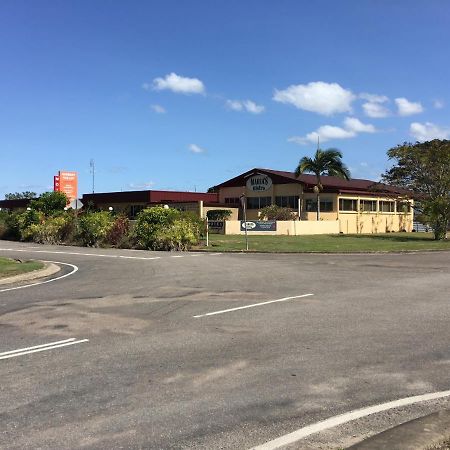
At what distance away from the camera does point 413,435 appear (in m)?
4.23

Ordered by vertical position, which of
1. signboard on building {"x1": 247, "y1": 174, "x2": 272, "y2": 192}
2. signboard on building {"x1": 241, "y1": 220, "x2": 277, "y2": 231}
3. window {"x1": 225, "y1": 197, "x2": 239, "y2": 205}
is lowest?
signboard on building {"x1": 241, "y1": 220, "x2": 277, "y2": 231}

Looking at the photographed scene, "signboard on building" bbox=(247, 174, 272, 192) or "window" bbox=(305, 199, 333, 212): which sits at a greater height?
"signboard on building" bbox=(247, 174, 272, 192)

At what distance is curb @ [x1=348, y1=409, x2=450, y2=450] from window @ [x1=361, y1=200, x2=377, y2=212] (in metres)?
53.9

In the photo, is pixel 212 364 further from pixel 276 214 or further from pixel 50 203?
pixel 276 214

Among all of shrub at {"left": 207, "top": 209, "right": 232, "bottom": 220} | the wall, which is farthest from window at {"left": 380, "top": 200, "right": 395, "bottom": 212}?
shrub at {"left": 207, "top": 209, "right": 232, "bottom": 220}

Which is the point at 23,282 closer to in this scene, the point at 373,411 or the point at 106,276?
the point at 106,276

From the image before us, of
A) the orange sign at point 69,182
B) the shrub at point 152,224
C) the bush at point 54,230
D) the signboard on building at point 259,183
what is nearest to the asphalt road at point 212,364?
the shrub at point 152,224

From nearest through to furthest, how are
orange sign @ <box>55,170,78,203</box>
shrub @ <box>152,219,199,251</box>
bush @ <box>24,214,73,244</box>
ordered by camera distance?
shrub @ <box>152,219,199,251</box> → bush @ <box>24,214,73,244</box> → orange sign @ <box>55,170,78,203</box>

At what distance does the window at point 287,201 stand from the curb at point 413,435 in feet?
167

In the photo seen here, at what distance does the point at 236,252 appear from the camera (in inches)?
1125

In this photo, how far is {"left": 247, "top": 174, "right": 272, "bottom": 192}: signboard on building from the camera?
189 ft

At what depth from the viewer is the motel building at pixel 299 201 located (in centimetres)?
5327

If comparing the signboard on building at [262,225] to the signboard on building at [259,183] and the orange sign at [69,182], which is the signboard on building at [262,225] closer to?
the signboard on building at [259,183]

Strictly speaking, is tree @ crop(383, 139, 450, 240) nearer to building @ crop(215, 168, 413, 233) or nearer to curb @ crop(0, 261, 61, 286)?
building @ crop(215, 168, 413, 233)
